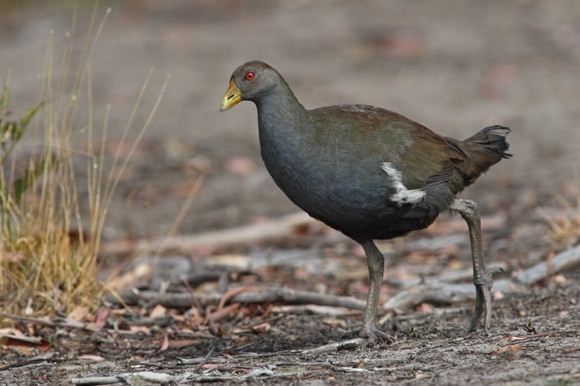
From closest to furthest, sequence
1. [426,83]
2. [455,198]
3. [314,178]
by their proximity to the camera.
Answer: [314,178] < [455,198] < [426,83]

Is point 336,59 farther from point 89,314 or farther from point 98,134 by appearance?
point 89,314

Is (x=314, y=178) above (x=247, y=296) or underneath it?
above

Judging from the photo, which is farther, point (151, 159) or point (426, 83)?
point (426, 83)

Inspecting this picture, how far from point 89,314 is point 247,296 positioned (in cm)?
104

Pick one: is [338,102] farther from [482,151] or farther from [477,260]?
[477,260]

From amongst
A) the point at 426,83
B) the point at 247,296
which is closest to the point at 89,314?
the point at 247,296

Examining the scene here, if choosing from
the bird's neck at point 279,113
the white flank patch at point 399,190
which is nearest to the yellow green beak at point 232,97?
the bird's neck at point 279,113

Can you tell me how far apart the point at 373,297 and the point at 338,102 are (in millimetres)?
7479

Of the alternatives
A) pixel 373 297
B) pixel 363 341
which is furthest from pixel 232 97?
pixel 363 341

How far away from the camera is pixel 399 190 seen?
18.0 feet

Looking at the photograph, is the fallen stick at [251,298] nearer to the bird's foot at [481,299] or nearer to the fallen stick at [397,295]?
the fallen stick at [397,295]

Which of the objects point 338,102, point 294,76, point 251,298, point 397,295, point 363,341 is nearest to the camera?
point 363,341

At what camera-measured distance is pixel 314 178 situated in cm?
536

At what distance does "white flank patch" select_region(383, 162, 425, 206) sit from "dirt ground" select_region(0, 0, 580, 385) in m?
0.78
